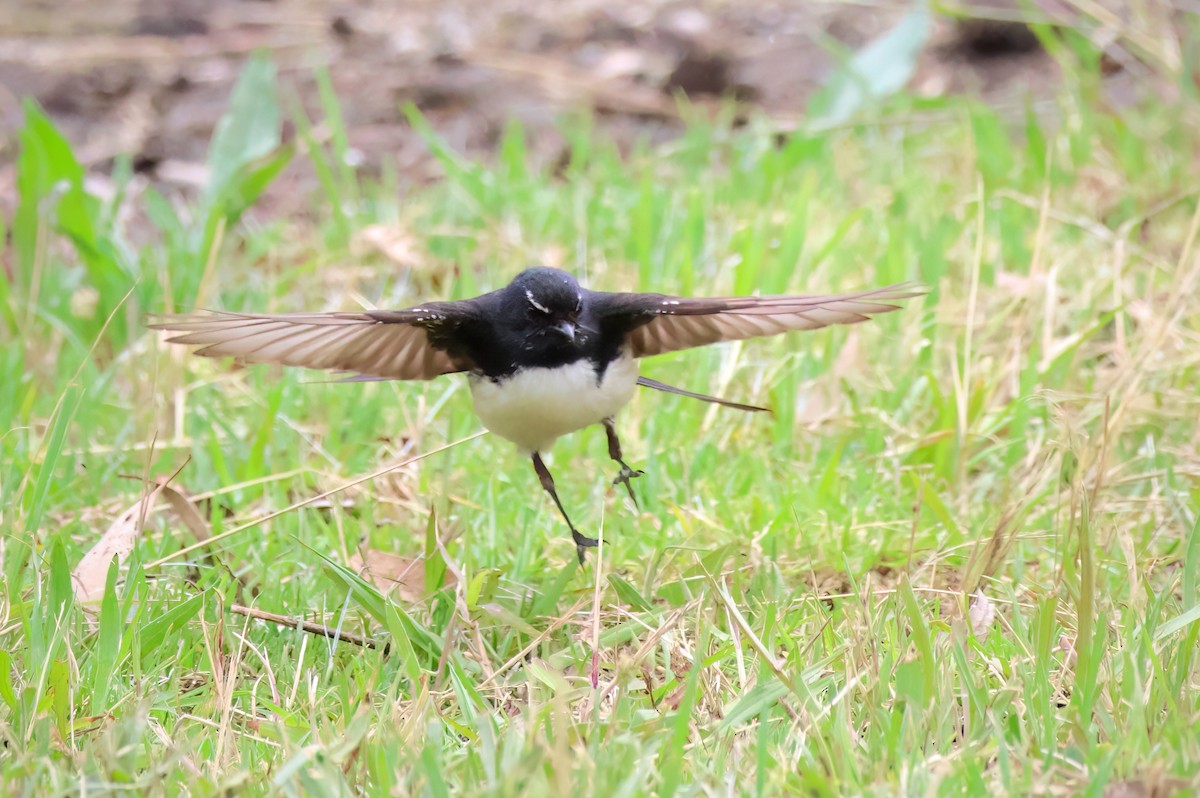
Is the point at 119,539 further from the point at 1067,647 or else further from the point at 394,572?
the point at 1067,647

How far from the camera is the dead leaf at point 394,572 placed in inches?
129

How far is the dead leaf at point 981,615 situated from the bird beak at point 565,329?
1.06 meters

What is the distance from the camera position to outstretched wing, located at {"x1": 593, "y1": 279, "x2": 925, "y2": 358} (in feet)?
9.77

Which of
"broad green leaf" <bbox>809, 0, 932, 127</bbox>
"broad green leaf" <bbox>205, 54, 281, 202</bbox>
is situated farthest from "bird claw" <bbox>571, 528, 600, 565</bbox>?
A: "broad green leaf" <bbox>809, 0, 932, 127</bbox>

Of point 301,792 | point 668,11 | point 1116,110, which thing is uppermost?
point 668,11

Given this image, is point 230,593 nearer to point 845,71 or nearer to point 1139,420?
point 1139,420

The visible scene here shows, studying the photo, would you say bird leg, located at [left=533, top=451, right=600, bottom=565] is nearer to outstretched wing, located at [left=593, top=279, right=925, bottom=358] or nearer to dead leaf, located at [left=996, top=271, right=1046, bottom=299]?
outstretched wing, located at [left=593, top=279, right=925, bottom=358]

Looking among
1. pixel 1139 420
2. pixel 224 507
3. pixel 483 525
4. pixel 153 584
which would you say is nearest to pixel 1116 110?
pixel 1139 420

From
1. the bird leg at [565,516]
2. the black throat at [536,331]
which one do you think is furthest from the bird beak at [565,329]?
the bird leg at [565,516]

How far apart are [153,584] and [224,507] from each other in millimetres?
549

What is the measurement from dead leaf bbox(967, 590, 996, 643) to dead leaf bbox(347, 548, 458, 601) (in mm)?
1206

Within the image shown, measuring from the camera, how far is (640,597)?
318cm

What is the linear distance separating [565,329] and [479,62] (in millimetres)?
4501

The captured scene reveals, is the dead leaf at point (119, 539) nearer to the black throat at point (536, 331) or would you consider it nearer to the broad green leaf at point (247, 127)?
the black throat at point (536, 331)
